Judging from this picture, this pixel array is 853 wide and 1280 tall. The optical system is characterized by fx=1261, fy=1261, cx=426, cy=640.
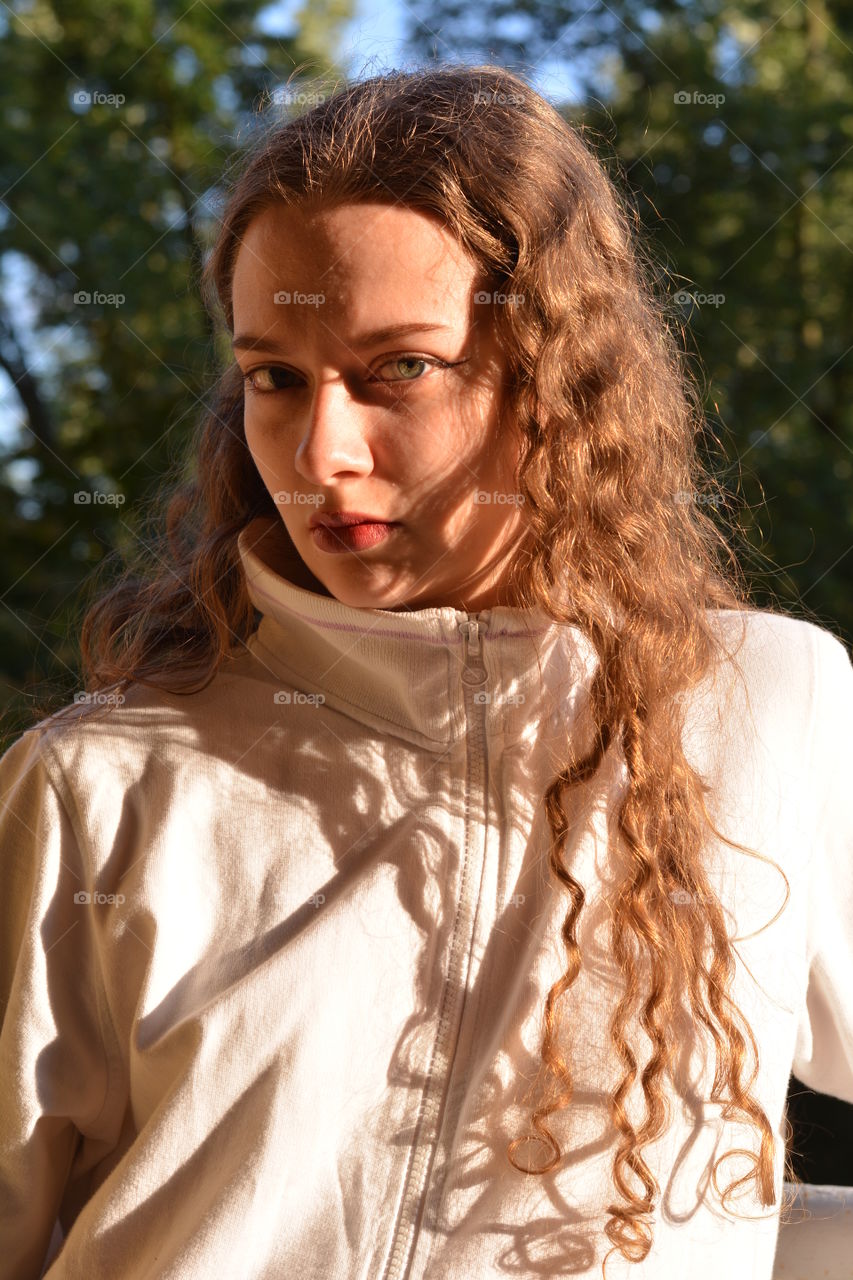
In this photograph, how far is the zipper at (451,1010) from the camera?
1107mm

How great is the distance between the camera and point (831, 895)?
1297 millimetres

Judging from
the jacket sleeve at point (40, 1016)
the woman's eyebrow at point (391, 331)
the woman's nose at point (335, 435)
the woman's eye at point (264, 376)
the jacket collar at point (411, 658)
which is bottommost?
the jacket sleeve at point (40, 1016)

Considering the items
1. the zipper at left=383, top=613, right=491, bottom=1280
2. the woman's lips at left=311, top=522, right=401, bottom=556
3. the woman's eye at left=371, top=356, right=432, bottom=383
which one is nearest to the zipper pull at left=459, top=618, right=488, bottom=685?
the zipper at left=383, top=613, right=491, bottom=1280

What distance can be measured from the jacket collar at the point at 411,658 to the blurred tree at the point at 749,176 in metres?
3.45

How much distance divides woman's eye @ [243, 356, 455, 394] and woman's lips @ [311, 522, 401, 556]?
0.44ft

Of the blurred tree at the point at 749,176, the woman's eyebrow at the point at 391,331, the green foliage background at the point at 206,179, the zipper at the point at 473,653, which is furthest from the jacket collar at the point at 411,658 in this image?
the blurred tree at the point at 749,176

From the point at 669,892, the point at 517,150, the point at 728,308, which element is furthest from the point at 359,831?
the point at 728,308

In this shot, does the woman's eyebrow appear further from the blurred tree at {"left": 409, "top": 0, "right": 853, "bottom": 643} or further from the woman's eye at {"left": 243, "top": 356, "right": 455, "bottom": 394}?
the blurred tree at {"left": 409, "top": 0, "right": 853, "bottom": 643}

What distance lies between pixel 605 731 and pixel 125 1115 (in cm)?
59

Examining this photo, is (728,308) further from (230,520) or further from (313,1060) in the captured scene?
(313,1060)

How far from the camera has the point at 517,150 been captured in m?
1.22

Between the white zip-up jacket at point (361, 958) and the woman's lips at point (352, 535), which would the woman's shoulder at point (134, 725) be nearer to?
the white zip-up jacket at point (361, 958)

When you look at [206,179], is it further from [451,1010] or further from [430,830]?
[451,1010]

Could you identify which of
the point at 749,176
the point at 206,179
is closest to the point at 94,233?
the point at 206,179
